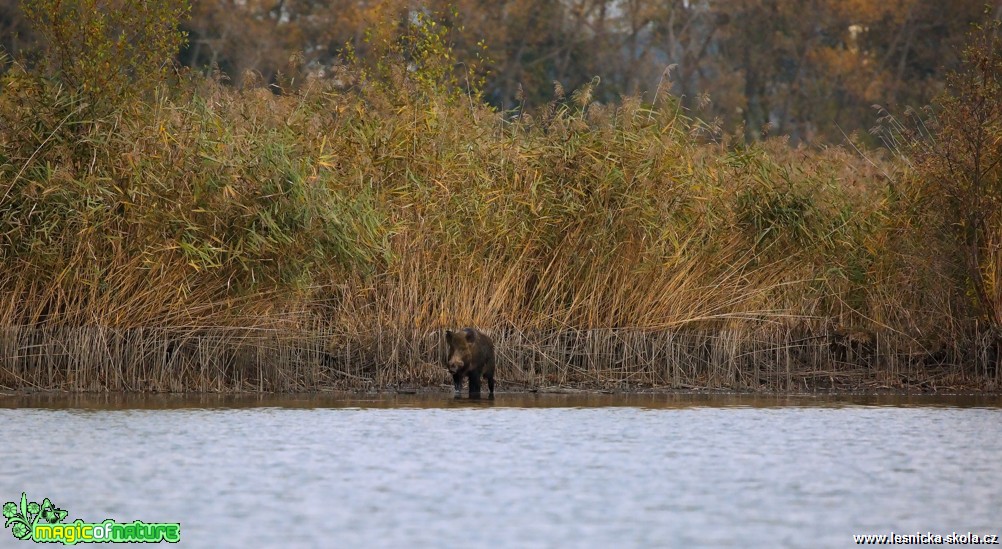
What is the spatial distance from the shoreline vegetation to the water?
1.37 meters

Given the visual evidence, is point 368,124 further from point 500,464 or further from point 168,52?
point 500,464

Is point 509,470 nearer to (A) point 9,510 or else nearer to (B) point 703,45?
(A) point 9,510

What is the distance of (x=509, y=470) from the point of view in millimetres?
9766

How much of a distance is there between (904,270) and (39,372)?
8.93 metres

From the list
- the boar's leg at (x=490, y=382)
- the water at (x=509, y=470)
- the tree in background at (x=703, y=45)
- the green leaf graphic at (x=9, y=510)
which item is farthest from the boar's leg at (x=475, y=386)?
the tree in background at (x=703, y=45)

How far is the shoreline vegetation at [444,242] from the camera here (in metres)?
14.9

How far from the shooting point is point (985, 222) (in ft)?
52.6

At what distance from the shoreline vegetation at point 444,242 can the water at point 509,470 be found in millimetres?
1373

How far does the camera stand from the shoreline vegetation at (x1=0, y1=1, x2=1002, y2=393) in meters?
14.9

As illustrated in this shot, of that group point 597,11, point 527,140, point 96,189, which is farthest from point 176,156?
point 597,11

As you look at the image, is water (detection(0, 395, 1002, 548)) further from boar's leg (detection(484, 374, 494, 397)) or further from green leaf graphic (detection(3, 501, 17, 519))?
boar's leg (detection(484, 374, 494, 397))

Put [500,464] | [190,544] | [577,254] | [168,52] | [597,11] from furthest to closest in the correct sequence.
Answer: [597,11] → [168,52] → [577,254] → [500,464] → [190,544]

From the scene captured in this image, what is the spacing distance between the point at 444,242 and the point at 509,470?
6.23 meters

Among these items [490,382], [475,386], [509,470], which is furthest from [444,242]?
[509,470]
